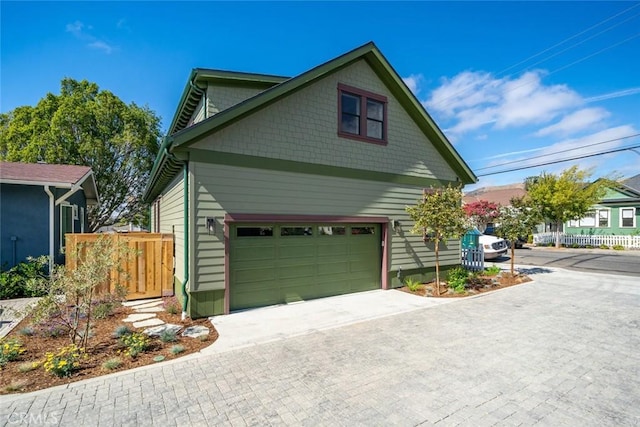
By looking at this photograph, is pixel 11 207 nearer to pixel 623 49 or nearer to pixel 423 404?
pixel 423 404

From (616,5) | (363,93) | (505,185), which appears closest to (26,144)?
(363,93)

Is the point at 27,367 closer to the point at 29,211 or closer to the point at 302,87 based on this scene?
the point at 302,87

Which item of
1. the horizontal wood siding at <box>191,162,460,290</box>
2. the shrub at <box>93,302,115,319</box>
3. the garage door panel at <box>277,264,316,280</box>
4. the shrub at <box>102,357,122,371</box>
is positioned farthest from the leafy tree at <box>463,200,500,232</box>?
the shrub at <box>102,357,122,371</box>

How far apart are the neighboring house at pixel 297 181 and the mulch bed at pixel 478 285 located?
72 centimetres

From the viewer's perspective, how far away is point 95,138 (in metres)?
21.5

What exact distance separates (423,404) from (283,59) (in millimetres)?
15883

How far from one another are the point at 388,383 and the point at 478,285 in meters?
7.97

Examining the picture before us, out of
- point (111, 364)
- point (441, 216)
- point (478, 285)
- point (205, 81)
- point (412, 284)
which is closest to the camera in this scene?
point (111, 364)

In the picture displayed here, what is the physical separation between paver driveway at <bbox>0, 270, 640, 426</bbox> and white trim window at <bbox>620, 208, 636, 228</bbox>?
2482 cm

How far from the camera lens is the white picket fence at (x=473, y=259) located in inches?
513

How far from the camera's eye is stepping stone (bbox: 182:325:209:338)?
19.4 feet

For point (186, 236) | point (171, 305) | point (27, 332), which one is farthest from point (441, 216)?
point (27, 332)

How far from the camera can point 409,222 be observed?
34.9ft

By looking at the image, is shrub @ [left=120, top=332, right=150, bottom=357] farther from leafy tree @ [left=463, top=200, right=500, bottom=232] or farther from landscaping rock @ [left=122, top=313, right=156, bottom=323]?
leafy tree @ [left=463, top=200, right=500, bottom=232]
